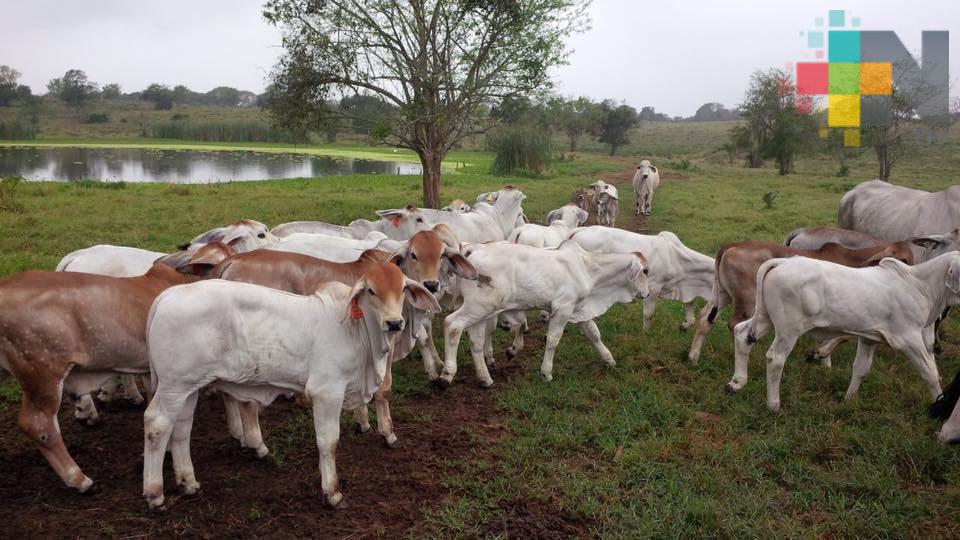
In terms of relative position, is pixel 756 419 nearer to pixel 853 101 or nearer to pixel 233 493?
pixel 233 493

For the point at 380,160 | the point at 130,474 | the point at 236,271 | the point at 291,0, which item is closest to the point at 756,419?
the point at 236,271

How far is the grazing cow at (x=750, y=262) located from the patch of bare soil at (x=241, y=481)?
110 inches

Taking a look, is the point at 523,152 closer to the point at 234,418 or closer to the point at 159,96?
the point at 234,418

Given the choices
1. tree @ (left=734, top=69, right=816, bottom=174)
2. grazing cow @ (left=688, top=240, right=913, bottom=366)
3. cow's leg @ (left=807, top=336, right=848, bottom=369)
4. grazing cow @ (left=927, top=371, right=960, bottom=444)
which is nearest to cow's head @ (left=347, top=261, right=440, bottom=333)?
grazing cow @ (left=688, top=240, right=913, bottom=366)

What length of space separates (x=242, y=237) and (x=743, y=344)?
16.1ft

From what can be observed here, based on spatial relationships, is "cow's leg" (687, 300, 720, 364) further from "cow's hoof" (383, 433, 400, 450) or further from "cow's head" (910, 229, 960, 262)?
"cow's hoof" (383, 433, 400, 450)

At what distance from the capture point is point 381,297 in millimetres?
4203

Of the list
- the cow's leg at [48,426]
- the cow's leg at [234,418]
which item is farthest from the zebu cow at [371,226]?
the cow's leg at [48,426]

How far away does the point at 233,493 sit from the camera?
445 cm

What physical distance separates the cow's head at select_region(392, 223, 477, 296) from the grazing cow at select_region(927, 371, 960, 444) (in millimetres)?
3744

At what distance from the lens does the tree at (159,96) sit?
4144 inches

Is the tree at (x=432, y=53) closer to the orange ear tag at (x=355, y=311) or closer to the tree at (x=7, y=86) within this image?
the orange ear tag at (x=355, y=311)

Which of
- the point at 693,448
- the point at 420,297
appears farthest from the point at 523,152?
the point at 420,297

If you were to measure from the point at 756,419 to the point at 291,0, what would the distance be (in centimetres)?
1118
